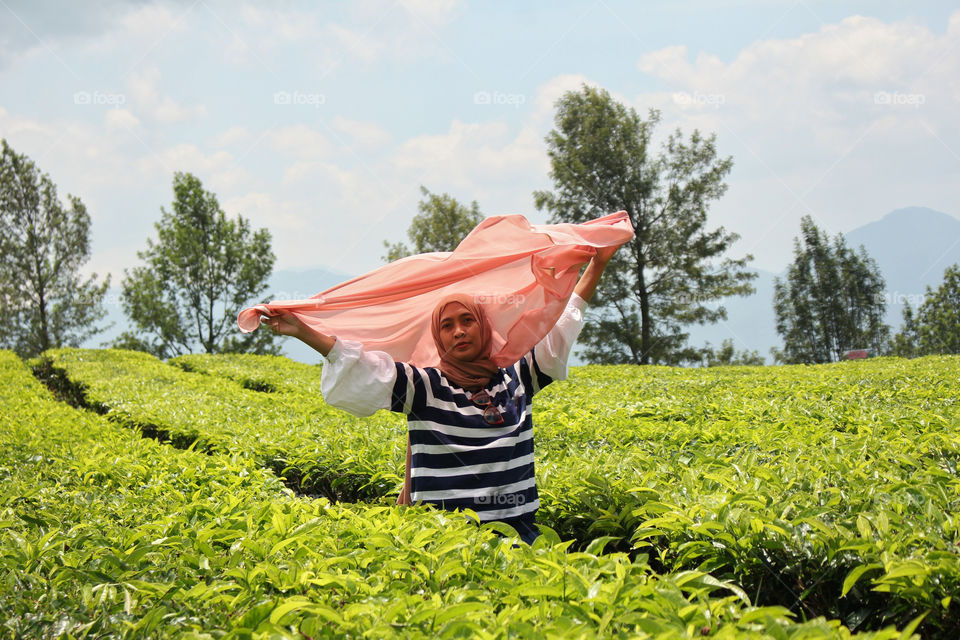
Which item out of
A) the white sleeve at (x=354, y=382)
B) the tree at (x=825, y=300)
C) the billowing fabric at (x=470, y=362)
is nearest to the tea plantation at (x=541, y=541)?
Answer: the white sleeve at (x=354, y=382)

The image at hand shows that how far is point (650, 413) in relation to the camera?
4.97 metres

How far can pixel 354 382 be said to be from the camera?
2.51 m

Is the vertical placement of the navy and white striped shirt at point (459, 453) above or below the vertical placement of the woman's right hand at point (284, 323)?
below

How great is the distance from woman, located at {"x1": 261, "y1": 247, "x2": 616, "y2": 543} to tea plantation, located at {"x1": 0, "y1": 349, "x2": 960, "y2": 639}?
22cm

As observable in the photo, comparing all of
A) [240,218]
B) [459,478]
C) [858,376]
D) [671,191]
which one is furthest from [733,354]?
[459,478]

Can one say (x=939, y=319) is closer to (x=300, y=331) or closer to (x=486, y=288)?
(x=486, y=288)

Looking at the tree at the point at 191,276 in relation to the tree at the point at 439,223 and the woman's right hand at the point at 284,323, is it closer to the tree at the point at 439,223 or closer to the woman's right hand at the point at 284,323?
the tree at the point at 439,223

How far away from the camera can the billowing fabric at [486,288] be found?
2.85 metres

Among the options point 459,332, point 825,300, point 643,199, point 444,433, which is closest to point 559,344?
point 459,332

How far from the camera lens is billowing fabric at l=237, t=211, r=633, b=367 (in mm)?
2848

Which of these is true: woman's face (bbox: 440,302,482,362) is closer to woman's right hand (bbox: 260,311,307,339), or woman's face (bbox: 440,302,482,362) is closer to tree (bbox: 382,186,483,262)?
woman's right hand (bbox: 260,311,307,339)

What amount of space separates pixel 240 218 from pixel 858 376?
2470 centimetres

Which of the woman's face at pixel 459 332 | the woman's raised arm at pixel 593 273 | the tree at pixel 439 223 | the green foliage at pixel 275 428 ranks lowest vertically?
the green foliage at pixel 275 428

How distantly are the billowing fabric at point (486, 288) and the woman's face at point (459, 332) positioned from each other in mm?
147
